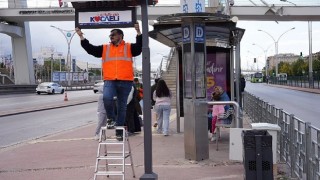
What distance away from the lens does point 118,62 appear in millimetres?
7238

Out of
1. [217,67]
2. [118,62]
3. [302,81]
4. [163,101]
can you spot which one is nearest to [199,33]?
[118,62]

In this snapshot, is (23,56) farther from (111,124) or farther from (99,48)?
(111,124)

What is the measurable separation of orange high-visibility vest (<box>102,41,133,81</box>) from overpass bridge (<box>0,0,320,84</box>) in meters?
34.7

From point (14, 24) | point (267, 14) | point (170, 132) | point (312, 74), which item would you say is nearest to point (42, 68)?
point (14, 24)

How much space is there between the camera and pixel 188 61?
928 centimetres

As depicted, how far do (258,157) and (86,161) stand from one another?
4.48 m

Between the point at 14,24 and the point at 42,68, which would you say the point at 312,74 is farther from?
the point at 42,68

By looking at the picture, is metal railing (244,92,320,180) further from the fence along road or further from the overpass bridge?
the overpass bridge

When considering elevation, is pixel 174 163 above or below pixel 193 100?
below

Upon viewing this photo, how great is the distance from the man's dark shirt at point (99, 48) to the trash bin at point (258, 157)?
219cm

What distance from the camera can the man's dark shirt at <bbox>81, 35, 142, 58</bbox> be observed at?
7035 mm

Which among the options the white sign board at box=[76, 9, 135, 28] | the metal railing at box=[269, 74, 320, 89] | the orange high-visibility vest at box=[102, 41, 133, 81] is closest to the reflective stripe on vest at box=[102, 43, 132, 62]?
the orange high-visibility vest at box=[102, 41, 133, 81]

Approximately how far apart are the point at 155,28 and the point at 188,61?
1276 millimetres

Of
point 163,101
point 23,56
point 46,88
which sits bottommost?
point 46,88
